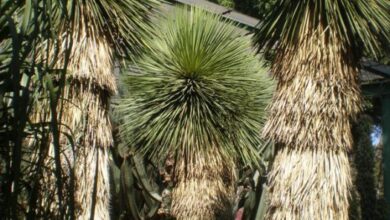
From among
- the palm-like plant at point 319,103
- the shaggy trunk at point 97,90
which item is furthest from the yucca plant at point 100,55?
the palm-like plant at point 319,103

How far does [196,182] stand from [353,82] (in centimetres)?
366

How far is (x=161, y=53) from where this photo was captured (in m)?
12.7

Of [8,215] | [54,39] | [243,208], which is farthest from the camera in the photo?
[243,208]

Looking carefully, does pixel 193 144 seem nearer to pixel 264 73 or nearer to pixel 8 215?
pixel 264 73

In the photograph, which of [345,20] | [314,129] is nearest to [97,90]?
[314,129]

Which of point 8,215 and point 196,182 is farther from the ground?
point 8,215

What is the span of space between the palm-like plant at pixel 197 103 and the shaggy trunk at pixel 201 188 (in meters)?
0.02

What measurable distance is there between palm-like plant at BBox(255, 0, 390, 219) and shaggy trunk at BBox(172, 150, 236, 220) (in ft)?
9.20

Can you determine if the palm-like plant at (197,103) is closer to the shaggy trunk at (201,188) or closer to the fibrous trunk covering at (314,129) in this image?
the shaggy trunk at (201,188)

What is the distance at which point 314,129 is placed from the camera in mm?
8836

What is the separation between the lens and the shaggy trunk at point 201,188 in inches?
465

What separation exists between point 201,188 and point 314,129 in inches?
136

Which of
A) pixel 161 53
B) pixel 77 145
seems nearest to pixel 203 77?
pixel 161 53

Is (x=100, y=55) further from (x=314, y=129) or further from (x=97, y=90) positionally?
(x=314, y=129)
